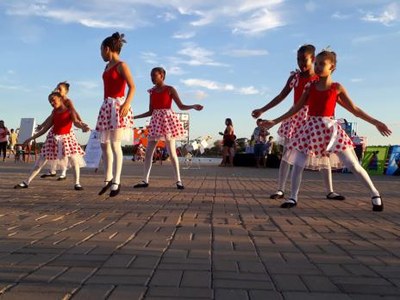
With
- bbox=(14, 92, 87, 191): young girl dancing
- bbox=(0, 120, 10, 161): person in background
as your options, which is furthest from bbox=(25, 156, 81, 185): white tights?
bbox=(0, 120, 10, 161): person in background

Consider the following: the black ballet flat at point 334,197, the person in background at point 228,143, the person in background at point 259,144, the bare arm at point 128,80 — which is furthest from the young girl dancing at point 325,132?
the person in background at point 228,143

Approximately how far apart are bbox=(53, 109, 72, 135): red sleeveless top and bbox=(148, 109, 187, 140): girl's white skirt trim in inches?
58.0

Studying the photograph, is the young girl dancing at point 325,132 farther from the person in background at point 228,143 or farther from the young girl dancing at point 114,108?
the person in background at point 228,143

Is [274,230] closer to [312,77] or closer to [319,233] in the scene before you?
[319,233]

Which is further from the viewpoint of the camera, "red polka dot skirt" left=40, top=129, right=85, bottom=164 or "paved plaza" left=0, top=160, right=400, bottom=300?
"red polka dot skirt" left=40, top=129, right=85, bottom=164

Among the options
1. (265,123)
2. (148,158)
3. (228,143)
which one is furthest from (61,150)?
(228,143)

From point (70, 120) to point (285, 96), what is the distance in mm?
Answer: 3875

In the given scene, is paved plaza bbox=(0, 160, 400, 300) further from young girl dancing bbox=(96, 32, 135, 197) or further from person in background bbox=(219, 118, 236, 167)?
person in background bbox=(219, 118, 236, 167)

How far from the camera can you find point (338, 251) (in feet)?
11.8

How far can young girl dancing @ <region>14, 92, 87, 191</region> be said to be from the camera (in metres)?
8.80

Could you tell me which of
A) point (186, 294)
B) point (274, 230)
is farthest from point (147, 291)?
point (274, 230)

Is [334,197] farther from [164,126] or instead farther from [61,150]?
[61,150]

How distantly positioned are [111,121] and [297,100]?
2.72 meters

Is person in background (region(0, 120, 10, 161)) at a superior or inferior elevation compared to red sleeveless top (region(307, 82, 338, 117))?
inferior
